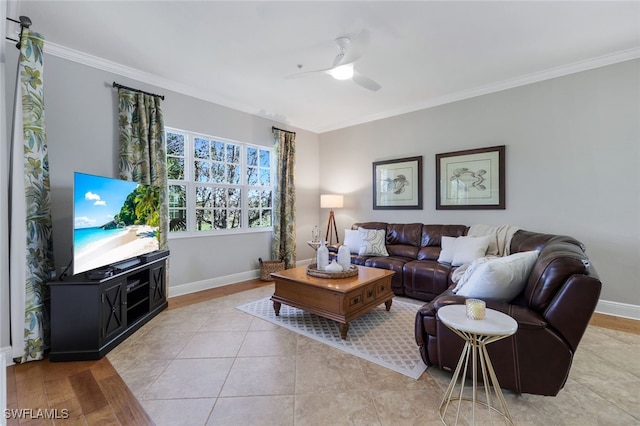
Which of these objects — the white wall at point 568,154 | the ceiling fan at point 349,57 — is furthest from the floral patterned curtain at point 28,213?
the white wall at point 568,154

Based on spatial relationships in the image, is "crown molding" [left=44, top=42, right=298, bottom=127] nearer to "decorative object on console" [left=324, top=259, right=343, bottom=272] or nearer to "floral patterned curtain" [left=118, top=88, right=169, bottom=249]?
"floral patterned curtain" [left=118, top=88, right=169, bottom=249]

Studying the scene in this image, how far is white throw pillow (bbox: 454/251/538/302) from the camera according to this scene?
1.92 m

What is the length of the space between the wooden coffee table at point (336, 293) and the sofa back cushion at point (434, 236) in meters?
1.11

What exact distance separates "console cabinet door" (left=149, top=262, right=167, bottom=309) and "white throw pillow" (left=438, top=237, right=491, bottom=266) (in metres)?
3.55

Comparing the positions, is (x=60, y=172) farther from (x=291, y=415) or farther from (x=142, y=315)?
(x=291, y=415)

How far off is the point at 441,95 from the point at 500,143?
1.11 metres

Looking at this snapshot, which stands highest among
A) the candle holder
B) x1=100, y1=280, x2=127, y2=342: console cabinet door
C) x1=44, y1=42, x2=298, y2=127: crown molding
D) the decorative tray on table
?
x1=44, y1=42, x2=298, y2=127: crown molding

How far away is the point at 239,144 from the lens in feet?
15.4

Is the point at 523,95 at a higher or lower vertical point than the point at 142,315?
higher

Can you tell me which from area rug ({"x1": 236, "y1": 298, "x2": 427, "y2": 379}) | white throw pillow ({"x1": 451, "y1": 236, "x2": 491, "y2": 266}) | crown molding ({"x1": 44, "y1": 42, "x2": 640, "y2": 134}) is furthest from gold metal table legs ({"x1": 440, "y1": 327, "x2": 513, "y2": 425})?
crown molding ({"x1": 44, "y1": 42, "x2": 640, "y2": 134})

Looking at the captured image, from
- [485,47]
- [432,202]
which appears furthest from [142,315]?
[485,47]

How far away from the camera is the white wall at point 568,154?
3090 mm

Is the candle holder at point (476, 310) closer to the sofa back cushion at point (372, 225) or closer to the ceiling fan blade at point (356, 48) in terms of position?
the ceiling fan blade at point (356, 48)

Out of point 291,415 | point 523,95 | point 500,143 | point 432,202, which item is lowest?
point 291,415
